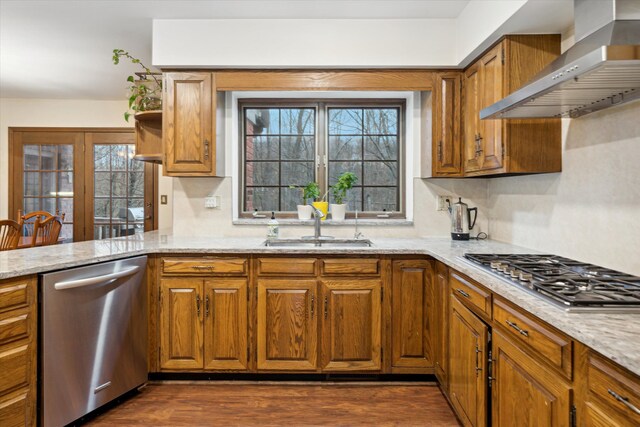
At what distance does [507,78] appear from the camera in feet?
7.22

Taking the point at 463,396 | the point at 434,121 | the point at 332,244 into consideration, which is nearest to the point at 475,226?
the point at 434,121

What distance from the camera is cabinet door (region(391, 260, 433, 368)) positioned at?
2.52m

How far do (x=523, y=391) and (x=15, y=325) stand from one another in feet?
6.76

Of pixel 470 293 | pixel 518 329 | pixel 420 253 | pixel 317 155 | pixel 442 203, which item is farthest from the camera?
pixel 317 155

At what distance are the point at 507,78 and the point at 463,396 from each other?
5.64 feet

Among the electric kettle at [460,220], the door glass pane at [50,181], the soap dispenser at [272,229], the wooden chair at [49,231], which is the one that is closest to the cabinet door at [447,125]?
the electric kettle at [460,220]

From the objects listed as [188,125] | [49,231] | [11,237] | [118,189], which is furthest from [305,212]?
[118,189]

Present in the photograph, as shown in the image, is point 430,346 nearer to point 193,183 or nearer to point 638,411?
point 638,411

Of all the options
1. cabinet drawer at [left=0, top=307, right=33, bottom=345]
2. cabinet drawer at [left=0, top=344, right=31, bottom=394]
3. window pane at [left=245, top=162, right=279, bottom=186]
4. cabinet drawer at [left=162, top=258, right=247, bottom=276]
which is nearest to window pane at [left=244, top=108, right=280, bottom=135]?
window pane at [left=245, top=162, right=279, bottom=186]

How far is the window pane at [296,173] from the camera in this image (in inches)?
132

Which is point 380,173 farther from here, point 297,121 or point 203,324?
point 203,324

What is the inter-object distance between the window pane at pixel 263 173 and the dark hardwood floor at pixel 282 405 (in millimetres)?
1601

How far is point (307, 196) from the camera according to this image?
315 cm

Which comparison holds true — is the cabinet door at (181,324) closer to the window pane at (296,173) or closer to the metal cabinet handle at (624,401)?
the window pane at (296,173)
